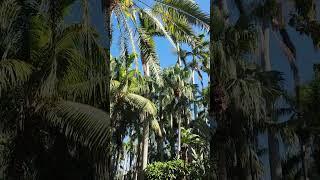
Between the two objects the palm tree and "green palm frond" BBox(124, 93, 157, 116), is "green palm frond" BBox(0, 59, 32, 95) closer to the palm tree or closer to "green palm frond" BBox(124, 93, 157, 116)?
the palm tree

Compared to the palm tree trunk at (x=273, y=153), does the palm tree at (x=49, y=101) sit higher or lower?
higher

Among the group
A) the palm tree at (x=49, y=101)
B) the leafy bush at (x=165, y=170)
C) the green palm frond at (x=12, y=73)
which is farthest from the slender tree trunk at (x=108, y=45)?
the leafy bush at (x=165, y=170)

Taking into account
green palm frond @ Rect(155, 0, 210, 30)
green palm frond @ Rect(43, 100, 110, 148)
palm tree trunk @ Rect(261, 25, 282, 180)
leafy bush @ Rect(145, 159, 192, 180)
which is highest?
green palm frond @ Rect(155, 0, 210, 30)

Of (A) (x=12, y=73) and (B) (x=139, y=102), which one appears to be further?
(B) (x=139, y=102)

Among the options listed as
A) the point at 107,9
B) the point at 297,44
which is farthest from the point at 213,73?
the point at 107,9

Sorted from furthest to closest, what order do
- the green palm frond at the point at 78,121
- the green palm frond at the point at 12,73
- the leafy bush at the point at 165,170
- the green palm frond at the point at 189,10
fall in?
1. the leafy bush at the point at 165,170
2. the green palm frond at the point at 189,10
3. the green palm frond at the point at 78,121
4. the green palm frond at the point at 12,73

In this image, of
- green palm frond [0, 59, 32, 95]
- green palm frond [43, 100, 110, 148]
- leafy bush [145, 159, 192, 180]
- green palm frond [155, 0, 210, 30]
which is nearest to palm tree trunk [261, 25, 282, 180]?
green palm frond [155, 0, 210, 30]

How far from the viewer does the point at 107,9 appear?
9.30 m

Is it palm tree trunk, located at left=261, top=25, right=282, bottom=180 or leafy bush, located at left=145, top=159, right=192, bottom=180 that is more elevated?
palm tree trunk, located at left=261, top=25, right=282, bottom=180

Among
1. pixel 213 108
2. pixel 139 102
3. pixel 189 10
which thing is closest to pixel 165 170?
pixel 139 102

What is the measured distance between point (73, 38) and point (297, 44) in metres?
3.44

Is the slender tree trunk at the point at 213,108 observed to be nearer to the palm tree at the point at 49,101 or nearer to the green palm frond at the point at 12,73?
the palm tree at the point at 49,101

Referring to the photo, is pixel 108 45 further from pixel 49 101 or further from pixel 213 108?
pixel 213 108

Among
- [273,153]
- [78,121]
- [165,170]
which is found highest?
[78,121]
